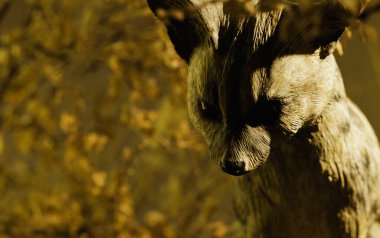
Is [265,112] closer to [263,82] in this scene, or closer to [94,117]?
[263,82]

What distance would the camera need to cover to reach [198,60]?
1.49 ft

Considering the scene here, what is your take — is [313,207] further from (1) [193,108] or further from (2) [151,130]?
(2) [151,130]

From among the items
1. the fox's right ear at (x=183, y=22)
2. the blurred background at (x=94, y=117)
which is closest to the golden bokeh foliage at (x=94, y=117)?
the blurred background at (x=94, y=117)

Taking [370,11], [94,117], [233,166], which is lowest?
[94,117]

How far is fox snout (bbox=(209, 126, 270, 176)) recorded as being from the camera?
0.44m

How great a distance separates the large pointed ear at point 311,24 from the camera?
16.8 inches

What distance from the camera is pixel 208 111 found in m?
0.45

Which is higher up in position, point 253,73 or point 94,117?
point 253,73

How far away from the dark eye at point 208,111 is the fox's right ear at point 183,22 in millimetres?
50

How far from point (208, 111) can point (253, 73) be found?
5cm

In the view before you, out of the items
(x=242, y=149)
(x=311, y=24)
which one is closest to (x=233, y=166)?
(x=242, y=149)

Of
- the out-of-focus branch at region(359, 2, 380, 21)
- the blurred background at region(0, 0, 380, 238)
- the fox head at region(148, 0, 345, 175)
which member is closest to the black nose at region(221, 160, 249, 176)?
the fox head at region(148, 0, 345, 175)

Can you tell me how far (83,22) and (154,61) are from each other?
119 millimetres

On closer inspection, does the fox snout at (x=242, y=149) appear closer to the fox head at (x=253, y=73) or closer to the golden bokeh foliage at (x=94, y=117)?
the fox head at (x=253, y=73)
